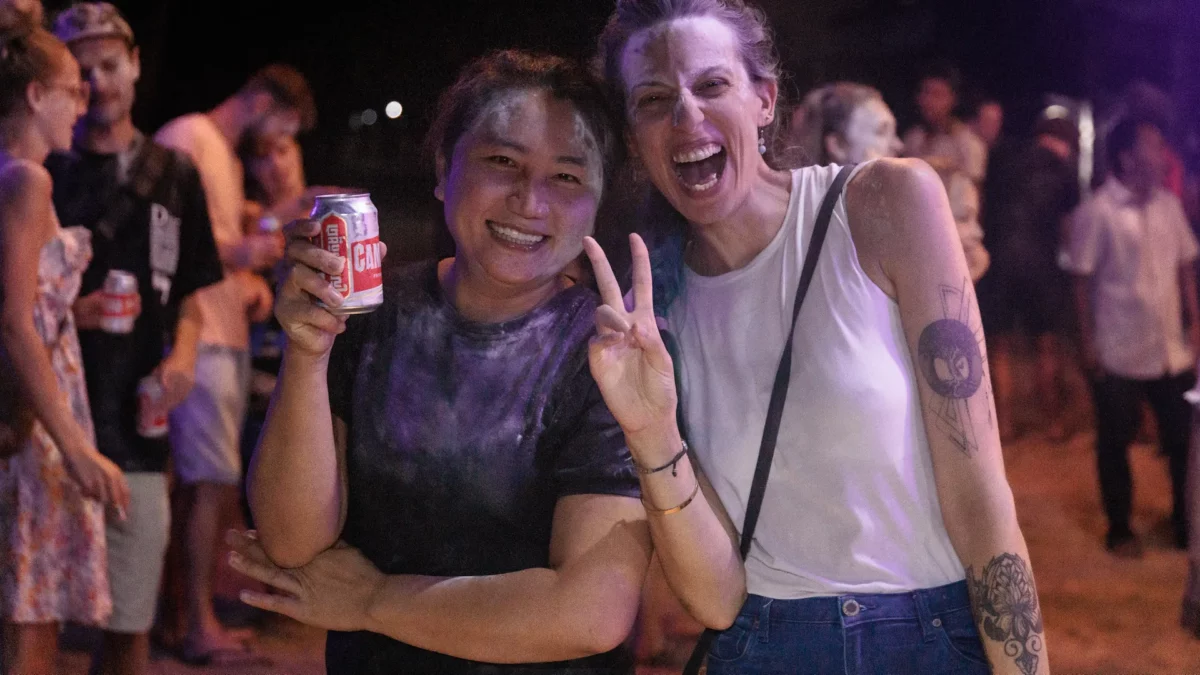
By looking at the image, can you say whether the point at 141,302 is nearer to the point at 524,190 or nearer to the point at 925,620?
the point at 524,190

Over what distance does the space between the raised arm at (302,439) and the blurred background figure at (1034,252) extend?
5529mm

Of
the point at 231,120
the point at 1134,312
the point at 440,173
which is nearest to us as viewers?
the point at 440,173

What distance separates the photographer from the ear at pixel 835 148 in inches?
152

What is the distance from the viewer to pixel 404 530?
1.69 m

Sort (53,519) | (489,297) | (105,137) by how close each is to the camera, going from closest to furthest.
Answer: (489,297), (53,519), (105,137)

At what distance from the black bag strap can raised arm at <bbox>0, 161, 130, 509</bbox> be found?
1920mm

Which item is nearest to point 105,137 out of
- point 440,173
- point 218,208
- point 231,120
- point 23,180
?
point 23,180

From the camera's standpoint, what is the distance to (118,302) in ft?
10.4

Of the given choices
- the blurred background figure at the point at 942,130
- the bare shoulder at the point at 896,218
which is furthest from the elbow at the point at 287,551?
the blurred background figure at the point at 942,130

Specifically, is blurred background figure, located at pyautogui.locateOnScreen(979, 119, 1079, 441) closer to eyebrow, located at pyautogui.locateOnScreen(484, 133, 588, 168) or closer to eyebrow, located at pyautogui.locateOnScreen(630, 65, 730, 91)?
eyebrow, located at pyautogui.locateOnScreen(630, 65, 730, 91)

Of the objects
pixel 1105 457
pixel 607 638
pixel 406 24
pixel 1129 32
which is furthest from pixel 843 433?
pixel 1129 32

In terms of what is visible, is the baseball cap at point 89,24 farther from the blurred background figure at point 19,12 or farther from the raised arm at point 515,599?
the raised arm at point 515,599

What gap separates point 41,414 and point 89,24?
127 centimetres

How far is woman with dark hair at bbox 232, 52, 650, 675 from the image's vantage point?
63.9 inches
